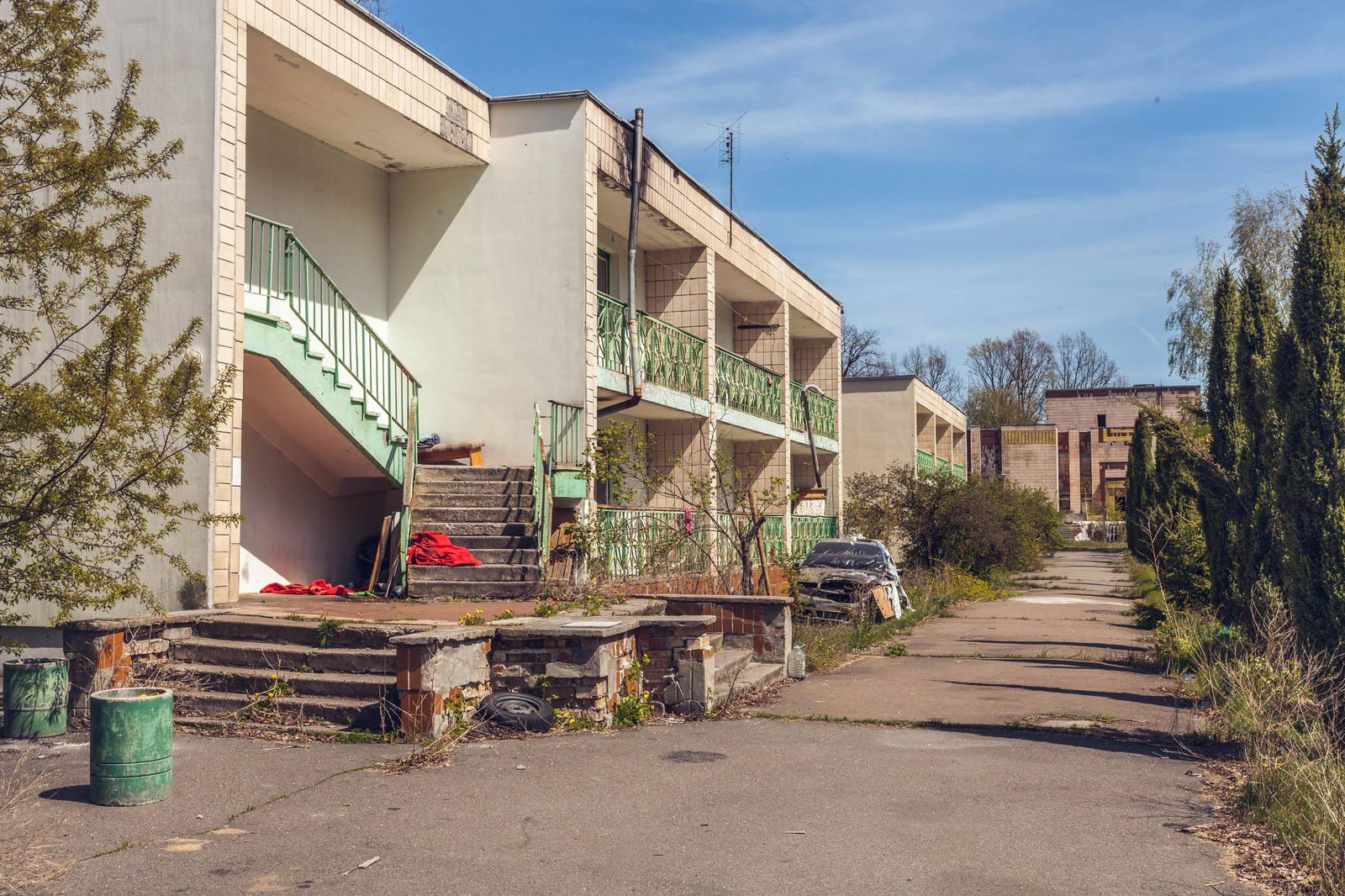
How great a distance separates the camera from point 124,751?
18.2 feet

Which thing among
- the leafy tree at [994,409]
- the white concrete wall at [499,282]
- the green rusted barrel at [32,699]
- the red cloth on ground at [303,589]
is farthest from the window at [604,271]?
the leafy tree at [994,409]

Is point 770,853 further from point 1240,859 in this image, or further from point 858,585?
point 858,585

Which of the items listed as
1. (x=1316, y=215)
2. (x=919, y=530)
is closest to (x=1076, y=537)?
(x=919, y=530)

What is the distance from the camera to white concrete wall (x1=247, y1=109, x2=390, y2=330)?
12.2 metres

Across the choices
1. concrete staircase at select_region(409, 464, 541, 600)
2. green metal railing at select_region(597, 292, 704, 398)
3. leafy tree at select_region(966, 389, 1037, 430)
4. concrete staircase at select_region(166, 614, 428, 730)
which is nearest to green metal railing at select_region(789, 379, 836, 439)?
green metal railing at select_region(597, 292, 704, 398)

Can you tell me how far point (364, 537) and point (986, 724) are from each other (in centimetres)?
879

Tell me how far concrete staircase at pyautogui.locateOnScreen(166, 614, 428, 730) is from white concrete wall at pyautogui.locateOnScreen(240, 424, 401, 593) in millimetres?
3612

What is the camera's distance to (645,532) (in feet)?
47.3

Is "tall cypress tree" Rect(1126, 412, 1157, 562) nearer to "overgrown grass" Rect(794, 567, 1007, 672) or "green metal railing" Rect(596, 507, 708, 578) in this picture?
"overgrown grass" Rect(794, 567, 1007, 672)

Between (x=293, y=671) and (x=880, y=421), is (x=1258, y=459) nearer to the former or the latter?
(x=293, y=671)

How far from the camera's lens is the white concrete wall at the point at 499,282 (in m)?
13.5

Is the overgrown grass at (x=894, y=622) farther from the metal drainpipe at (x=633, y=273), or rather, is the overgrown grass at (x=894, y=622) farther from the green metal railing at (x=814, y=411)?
the green metal railing at (x=814, y=411)

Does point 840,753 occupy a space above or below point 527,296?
below

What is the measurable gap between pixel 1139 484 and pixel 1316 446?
2406cm
